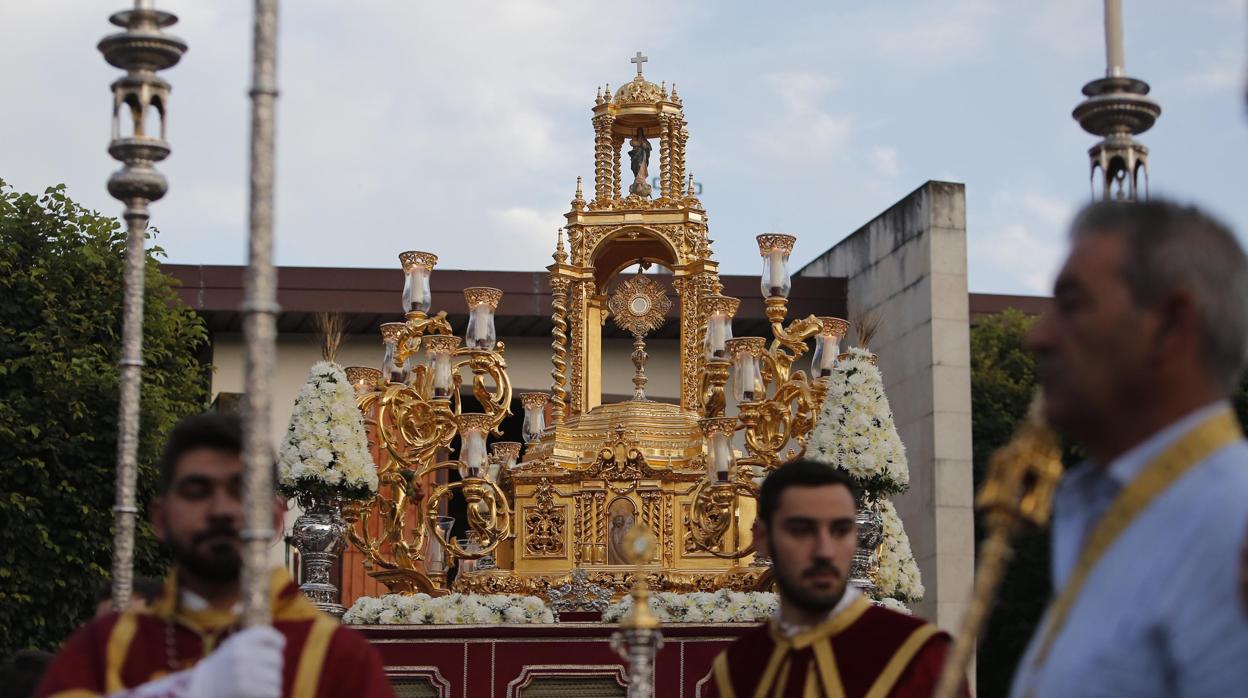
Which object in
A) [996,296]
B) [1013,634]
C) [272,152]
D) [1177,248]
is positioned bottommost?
[1013,634]

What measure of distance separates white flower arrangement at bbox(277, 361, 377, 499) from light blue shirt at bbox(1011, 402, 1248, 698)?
1109cm

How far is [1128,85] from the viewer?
8.95 m

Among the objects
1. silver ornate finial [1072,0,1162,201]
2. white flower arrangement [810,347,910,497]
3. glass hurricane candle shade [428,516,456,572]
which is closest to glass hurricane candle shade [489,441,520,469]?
glass hurricane candle shade [428,516,456,572]

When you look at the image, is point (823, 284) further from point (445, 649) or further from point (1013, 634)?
point (445, 649)

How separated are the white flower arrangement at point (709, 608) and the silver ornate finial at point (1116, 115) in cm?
496

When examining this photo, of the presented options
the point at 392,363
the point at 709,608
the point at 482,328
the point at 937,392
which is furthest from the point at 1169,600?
the point at 937,392

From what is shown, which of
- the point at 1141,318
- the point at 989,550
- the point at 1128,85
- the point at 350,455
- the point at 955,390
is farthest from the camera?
the point at 955,390

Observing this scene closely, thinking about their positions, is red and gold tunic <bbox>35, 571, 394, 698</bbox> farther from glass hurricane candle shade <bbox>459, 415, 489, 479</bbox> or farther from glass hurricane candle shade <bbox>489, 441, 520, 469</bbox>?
glass hurricane candle shade <bbox>489, 441, 520, 469</bbox>

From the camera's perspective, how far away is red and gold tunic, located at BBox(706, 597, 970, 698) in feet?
19.4

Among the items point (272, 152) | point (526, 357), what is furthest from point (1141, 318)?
point (526, 357)

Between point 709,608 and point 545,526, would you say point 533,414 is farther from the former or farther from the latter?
point 709,608

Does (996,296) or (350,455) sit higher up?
(996,296)

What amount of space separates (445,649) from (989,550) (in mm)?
10131

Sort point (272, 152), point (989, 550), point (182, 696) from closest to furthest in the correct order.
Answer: point (989, 550), point (182, 696), point (272, 152)
